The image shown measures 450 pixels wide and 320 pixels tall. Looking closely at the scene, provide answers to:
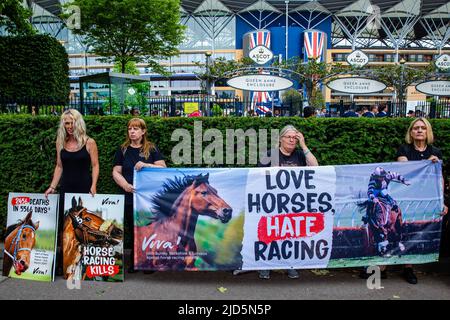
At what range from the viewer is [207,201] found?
475cm

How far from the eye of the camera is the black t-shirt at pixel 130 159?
4.98 metres

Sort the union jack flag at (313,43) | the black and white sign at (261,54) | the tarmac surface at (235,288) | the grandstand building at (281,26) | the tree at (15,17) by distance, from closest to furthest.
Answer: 1. the tarmac surface at (235,288)
2. the tree at (15,17)
3. the black and white sign at (261,54)
4. the union jack flag at (313,43)
5. the grandstand building at (281,26)

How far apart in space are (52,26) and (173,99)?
3199 inches

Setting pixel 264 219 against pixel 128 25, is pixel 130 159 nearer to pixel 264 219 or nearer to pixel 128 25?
pixel 264 219

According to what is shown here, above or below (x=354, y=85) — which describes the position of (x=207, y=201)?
below

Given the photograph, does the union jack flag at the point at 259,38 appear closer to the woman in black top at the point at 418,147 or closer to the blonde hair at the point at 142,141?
the woman in black top at the point at 418,147

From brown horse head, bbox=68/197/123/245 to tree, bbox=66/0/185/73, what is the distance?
22.8m

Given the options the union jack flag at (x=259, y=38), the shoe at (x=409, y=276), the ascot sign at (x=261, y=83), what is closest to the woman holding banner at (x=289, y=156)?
the shoe at (x=409, y=276)

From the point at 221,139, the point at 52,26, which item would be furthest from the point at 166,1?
the point at 52,26

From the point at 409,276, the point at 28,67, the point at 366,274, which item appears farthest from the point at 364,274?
the point at 28,67

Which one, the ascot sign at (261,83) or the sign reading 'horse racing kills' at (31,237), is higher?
the ascot sign at (261,83)

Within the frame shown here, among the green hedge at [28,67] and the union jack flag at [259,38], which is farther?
the union jack flag at [259,38]

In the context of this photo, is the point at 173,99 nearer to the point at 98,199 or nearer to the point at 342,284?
the point at 98,199

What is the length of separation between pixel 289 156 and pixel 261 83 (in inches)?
196
